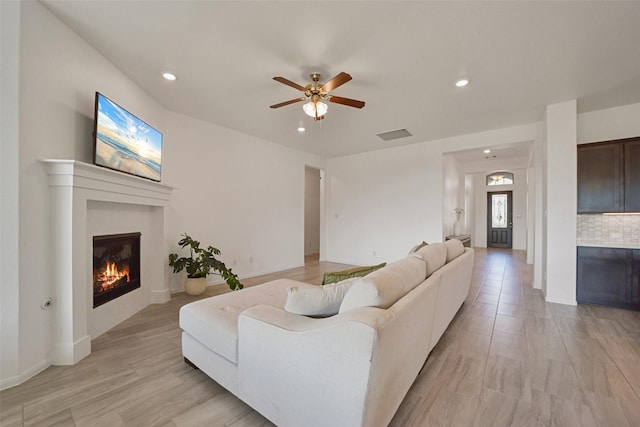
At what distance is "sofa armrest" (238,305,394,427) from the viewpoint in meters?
1.07

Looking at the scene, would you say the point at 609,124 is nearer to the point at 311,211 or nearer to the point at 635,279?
the point at 635,279

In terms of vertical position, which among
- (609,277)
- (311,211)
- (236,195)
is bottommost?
(609,277)

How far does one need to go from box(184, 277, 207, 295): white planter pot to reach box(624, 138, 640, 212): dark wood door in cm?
580

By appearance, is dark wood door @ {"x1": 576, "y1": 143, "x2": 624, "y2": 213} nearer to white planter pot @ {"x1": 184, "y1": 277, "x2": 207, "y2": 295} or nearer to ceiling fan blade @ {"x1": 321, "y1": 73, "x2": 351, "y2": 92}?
ceiling fan blade @ {"x1": 321, "y1": 73, "x2": 351, "y2": 92}

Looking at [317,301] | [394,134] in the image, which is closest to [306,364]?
[317,301]

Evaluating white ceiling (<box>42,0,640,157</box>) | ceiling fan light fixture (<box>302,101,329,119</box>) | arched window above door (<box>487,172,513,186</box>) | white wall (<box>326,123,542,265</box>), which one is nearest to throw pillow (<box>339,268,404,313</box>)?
white ceiling (<box>42,0,640,157</box>)

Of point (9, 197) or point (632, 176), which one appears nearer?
point (9, 197)

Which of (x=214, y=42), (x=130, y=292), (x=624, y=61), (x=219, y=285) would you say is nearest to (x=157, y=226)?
(x=130, y=292)

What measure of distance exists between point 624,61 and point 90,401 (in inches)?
214

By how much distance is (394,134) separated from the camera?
5012 millimetres

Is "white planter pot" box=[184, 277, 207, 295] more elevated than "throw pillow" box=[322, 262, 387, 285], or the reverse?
"throw pillow" box=[322, 262, 387, 285]

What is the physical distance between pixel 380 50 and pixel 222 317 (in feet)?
8.83

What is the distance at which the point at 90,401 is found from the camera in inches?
64.4

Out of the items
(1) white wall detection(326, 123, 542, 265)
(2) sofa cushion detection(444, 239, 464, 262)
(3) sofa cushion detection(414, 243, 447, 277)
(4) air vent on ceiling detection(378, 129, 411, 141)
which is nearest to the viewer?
(3) sofa cushion detection(414, 243, 447, 277)
